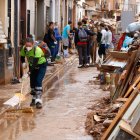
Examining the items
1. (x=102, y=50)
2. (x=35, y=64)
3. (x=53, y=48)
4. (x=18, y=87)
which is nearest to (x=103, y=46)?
(x=102, y=50)

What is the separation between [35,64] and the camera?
11773mm

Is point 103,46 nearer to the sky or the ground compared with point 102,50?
nearer to the sky

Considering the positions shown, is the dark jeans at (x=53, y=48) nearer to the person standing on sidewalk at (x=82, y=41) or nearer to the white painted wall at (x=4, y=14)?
the person standing on sidewalk at (x=82, y=41)

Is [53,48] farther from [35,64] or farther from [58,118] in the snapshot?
[58,118]

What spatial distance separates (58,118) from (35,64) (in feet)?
4.93

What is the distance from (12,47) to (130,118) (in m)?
9.05

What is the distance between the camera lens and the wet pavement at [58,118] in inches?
368

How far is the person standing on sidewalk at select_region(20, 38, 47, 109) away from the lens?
11.7 m

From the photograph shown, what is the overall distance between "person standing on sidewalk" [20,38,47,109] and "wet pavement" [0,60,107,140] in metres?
0.33

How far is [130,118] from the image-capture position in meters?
7.52

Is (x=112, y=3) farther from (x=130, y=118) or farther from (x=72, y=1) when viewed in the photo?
(x=130, y=118)

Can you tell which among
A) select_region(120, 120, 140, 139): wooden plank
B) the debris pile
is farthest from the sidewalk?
select_region(120, 120, 140, 139): wooden plank

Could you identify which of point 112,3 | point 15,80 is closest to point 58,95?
Answer: point 15,80

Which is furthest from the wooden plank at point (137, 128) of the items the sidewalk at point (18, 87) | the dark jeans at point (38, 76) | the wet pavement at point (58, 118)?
the dark jeans at point (38, 76)
